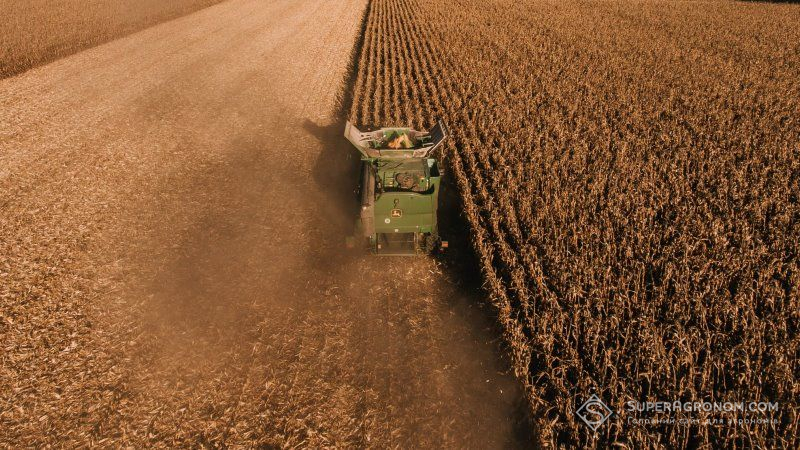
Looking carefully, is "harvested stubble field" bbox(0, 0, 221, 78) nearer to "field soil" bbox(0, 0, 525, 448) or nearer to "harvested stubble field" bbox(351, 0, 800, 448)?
"field soil" bbox(0, 0, 525, 448)

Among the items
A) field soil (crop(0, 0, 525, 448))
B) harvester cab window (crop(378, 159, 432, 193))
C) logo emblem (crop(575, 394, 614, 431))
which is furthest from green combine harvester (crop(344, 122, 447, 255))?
logo emblem (crop(575, 394, 614, 431))

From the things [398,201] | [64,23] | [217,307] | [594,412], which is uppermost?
[64,23]

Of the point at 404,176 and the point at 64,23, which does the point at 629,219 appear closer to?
the point at 404,176

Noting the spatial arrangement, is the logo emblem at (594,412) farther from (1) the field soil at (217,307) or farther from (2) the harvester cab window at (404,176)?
(2) the harvester cab window at (404,176)

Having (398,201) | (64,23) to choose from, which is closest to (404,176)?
(398,201)

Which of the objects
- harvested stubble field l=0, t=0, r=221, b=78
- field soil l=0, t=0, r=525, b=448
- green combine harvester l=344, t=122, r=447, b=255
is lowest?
field soil l=0, t=0, r=525, b=448

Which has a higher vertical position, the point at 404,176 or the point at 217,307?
the point at 404,176

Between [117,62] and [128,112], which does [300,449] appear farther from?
[117,62]

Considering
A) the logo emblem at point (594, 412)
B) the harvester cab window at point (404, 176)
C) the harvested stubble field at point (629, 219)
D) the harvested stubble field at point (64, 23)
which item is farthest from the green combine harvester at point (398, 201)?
the harvested stubble field at point (64, 23)
